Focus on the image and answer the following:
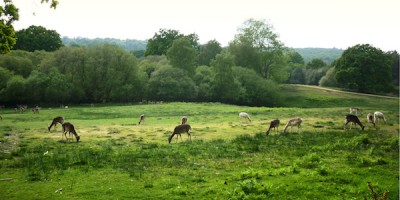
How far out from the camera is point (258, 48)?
102m

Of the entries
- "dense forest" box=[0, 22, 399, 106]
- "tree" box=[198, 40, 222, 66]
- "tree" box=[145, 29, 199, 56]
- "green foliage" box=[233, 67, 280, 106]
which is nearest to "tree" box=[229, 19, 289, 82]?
"dense forest" box=[0, 22, 399, 106]

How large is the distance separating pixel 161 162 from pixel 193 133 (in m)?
13.0

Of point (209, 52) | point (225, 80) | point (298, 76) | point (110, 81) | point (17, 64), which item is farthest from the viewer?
point (298, 76)

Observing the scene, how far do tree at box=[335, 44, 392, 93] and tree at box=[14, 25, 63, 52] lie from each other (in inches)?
3534

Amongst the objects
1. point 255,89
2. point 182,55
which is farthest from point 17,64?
point 255,89

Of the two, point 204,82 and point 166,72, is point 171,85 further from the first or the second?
point 204,82

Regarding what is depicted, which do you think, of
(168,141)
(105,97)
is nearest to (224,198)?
(168,141)

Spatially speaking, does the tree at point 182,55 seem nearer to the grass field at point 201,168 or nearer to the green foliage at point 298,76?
the grass field at point 201,168

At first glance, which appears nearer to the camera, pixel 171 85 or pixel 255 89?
pixel 171 85

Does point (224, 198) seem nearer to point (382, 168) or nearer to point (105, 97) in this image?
point (382, 168)

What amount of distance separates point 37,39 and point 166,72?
45978 mm

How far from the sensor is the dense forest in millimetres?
73625

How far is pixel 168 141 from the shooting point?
26688 mm

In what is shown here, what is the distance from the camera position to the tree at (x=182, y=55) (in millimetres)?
90125
